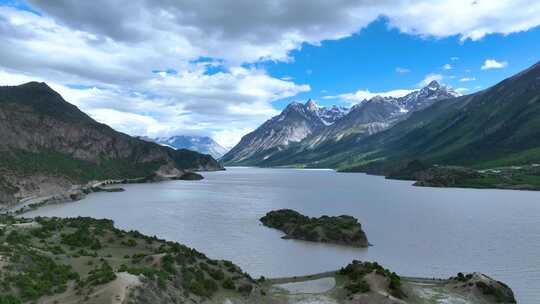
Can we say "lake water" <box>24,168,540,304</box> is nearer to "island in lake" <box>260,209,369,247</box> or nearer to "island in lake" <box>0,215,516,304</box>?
"island in lake" <box>260,209,369,247</box>

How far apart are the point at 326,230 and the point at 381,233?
16.2 m

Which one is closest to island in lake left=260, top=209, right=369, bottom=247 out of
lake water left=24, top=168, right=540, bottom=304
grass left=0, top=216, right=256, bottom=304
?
lake water left=24, top=168, right=540, bottom=304

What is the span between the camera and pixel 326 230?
106 metres

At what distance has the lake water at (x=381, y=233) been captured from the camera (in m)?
78.8

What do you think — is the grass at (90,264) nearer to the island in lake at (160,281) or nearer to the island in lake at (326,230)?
the island in lake at (160,281)

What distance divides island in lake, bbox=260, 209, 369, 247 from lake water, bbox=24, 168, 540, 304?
3.83 meters

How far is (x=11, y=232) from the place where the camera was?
7031 centimetres

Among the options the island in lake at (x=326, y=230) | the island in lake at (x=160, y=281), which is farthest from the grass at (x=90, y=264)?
the island in lake at (x=326, y=230)

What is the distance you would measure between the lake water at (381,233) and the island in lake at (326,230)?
3825mm

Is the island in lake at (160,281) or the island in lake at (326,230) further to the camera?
the island in lake at (326,230)

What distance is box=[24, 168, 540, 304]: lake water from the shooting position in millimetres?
78812

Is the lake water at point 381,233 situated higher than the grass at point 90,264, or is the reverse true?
the grass at point 90,264

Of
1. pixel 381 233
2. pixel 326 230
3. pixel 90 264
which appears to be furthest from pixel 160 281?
pixel 381 233

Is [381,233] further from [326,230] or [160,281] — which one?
[160,281]
